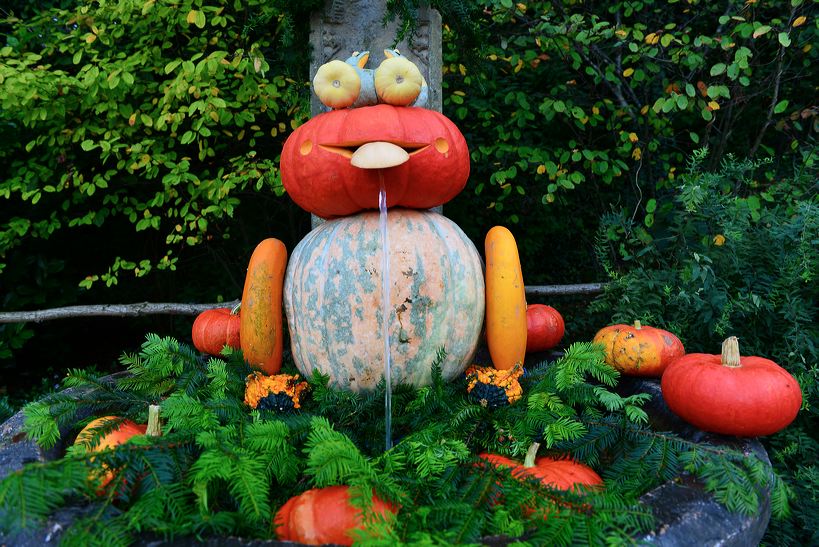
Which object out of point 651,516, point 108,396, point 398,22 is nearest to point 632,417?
point 651,516

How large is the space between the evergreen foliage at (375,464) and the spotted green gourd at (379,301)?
0.27ft

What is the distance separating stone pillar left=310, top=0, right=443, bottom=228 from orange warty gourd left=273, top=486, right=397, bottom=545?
5.18 ft

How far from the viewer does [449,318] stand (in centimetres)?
172

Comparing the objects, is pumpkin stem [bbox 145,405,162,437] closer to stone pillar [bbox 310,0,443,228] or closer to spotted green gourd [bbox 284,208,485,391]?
spotted green gourd [bbox 284,208,485,391]

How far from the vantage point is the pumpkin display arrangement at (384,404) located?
1.09 m

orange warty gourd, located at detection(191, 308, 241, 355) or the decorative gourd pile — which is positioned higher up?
the decorative gourd pile

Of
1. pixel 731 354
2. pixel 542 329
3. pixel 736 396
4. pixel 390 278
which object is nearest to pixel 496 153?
pixel 542 329

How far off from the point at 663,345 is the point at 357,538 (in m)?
1.46

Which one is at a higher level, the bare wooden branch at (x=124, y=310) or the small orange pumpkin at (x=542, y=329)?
the small orange pumpkin at (x=542, y=329)

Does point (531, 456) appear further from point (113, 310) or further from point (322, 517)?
point (113, 310)

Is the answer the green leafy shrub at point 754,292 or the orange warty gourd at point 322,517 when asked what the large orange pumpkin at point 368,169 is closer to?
the orange warty gourd at point 322,517

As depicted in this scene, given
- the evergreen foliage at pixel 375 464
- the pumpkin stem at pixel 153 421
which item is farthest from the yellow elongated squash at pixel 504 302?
the pumpkin stem at pixel 153 421

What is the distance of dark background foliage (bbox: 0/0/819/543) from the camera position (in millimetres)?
2363

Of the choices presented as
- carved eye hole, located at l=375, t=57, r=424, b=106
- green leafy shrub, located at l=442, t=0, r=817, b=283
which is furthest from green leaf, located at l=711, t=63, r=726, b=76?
carved eye hole, located at l=375, t=57, r=424, b=106
